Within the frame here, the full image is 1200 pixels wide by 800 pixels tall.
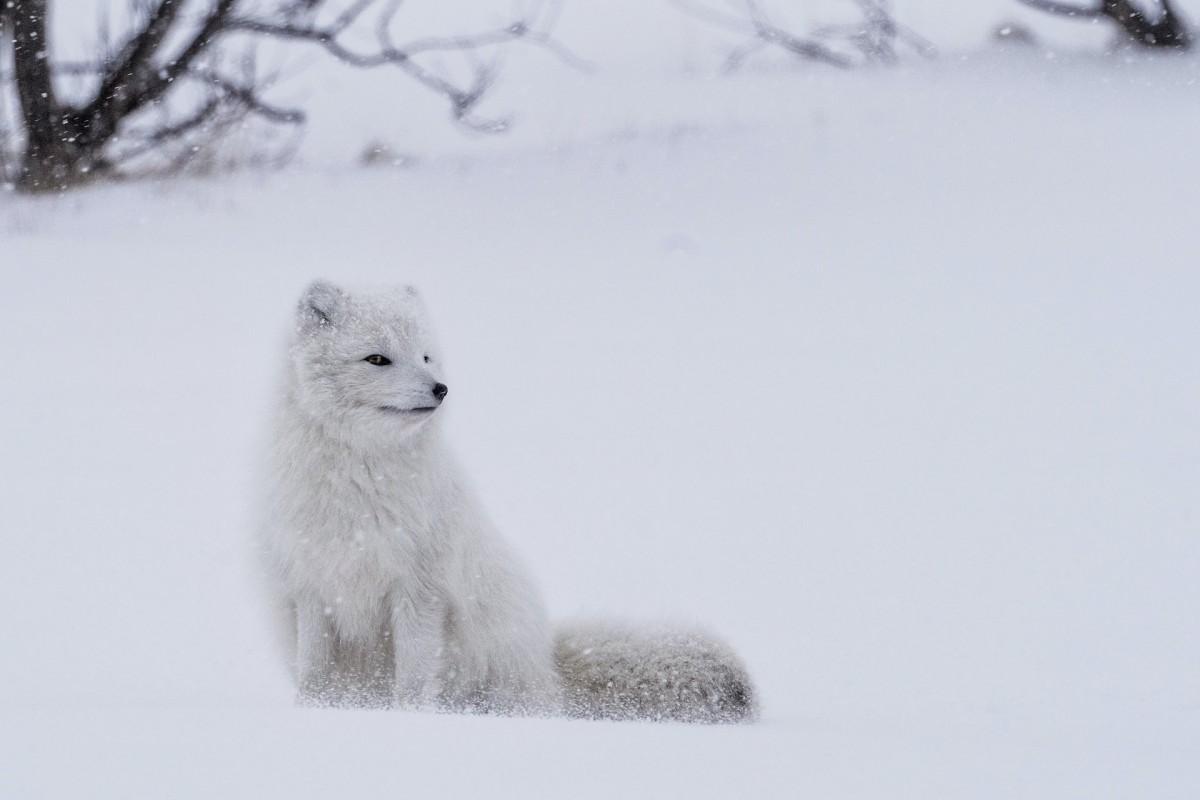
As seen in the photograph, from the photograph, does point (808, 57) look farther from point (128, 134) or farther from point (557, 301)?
point (128, 134)

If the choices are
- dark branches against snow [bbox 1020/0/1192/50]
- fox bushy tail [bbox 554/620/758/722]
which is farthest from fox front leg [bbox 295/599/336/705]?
dark branches against snow [bbox 1020/0/1192/50]

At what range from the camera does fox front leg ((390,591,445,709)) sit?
3801 millimetres

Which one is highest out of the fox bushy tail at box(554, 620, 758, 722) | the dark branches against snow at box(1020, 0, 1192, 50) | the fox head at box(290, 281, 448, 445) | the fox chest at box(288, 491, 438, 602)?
the dark branches against snow at box(1020, 0, 1192, 50)

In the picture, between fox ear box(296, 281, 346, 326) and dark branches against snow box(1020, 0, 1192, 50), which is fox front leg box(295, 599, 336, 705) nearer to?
fox ear box(296, 281, 346, 326)

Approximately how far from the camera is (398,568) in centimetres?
378

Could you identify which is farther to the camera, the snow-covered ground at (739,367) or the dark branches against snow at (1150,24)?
the dark branches against snow at (1150,24)

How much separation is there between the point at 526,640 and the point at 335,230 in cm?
670

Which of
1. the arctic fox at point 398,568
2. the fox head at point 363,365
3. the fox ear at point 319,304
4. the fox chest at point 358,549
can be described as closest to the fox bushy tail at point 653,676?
the arctic fox at point 398,568

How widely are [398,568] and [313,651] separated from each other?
1.22ft

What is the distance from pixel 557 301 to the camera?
30.3ft

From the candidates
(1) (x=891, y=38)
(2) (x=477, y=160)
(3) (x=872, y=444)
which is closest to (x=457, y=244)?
(2) (x=477, y=160)

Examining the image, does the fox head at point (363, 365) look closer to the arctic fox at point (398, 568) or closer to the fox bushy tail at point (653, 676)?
the arctic fox at point (398, 568)

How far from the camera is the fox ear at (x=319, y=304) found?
3939mm

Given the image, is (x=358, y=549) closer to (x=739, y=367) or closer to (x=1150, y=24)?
(x=739, y=367)
